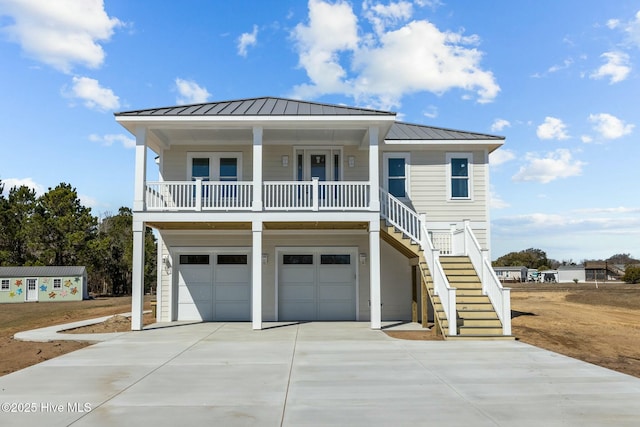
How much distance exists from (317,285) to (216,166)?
16.6 ft

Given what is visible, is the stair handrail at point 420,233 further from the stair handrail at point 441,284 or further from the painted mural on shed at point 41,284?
the painted mural on shed at point 41,284

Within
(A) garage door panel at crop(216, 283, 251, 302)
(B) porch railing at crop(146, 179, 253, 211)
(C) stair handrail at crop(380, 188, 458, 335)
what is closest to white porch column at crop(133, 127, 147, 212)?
(B) porch railing at crop(146, 179, 253, 211)

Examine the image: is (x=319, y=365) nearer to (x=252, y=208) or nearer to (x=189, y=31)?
(x=252, y=208)

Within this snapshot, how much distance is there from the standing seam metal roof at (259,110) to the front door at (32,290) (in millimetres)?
28505

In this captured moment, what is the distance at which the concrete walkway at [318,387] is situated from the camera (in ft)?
18.7

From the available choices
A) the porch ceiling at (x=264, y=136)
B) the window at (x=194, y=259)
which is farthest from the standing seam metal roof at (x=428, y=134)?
the window at (x=194, y=259)

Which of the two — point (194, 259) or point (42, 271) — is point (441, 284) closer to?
point (194, 259)

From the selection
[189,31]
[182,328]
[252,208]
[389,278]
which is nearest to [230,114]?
[252,208]

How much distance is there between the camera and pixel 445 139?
645 inches

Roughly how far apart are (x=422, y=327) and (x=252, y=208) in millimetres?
5885

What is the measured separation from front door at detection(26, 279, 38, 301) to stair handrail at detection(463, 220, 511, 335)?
110 ft

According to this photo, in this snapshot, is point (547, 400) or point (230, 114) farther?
point (230, 114)

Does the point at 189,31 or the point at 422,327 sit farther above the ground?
the point at 189,31

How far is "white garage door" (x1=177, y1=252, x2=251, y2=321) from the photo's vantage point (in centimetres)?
1620
